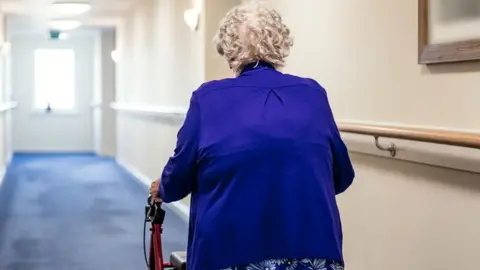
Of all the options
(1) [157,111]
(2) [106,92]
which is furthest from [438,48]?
(2) [106,92]

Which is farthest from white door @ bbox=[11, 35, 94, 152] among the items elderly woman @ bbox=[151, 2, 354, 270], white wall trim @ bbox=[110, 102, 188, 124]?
elderly woman @ bbox=[151, 2, 354, 270]

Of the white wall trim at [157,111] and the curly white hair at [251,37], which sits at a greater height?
the curly white hair at [251,37]

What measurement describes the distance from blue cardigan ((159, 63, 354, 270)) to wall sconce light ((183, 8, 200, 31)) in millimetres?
3828

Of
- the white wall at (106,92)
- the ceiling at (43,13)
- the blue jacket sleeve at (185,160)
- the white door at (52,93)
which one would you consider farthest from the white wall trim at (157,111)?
the blue jacket sleeve at (185,160)

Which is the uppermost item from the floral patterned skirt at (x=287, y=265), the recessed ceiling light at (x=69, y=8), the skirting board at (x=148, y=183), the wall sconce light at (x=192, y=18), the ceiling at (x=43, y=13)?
the ceiling at (x=43, y=13)

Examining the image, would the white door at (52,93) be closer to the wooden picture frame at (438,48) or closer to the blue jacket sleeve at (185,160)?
the wooden picture frame at (438,48)

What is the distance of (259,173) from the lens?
1658 mm

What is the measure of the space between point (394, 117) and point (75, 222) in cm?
393

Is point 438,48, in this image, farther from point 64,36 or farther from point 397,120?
point 64,36

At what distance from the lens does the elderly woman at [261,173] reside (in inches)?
65.4

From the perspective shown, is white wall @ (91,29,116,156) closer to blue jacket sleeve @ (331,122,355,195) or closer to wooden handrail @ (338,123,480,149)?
wooden handrail @ (338,123,480,149)

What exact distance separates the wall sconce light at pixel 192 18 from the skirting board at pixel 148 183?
1516mm

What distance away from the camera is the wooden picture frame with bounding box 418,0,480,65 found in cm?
216

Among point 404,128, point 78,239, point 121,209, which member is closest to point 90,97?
point 121,209
